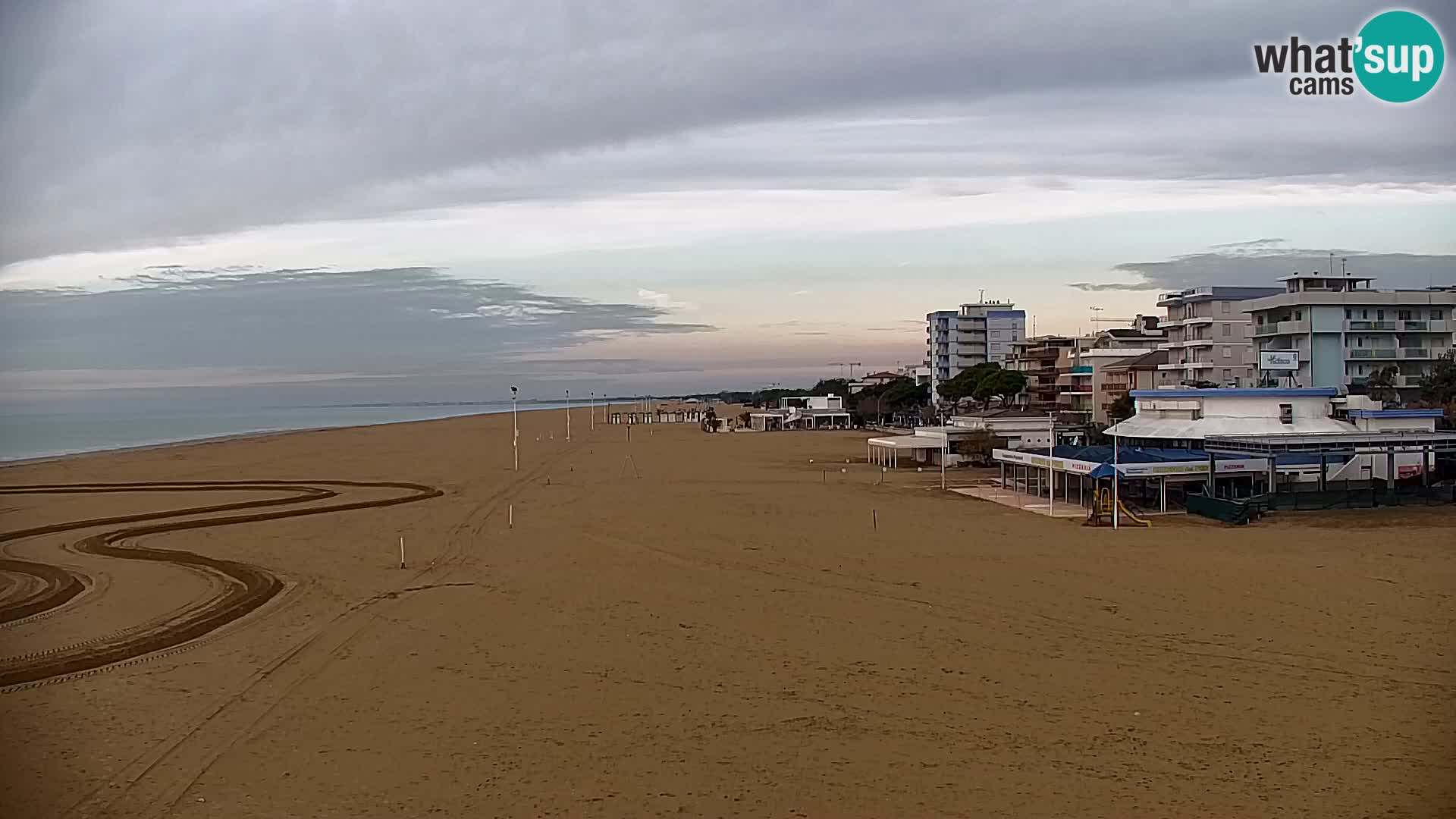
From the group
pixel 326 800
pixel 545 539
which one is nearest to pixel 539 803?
pixel 326 800

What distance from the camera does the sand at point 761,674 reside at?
6.98m

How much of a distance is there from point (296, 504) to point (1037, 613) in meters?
20.0

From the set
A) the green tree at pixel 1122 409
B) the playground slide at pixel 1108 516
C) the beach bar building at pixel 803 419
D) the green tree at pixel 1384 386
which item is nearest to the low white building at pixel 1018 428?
the green tree at pixel 1122 409

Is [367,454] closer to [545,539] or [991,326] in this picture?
[545,539]

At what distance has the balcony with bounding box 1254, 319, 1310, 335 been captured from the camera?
135 feet

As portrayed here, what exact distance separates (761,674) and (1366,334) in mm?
39595

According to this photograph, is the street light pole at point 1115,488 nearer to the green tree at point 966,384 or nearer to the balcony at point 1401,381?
the balcony at point 1401,381

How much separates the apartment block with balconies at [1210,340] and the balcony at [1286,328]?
5.33ft

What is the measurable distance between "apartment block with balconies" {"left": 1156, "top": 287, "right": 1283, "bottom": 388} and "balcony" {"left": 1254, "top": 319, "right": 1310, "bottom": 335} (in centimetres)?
162

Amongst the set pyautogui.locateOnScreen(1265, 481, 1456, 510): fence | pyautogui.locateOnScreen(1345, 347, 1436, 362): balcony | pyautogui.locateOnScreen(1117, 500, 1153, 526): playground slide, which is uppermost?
pyautogui.locateOnScreen(1345, 347, 1436, 362): balcony

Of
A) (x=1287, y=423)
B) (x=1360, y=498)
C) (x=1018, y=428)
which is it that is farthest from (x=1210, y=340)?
(x=1360, y=498)

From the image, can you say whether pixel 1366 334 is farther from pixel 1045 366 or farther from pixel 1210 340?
pixel 1045 366

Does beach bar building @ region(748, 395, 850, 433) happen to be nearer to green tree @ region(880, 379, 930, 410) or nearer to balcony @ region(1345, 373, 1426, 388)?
green tree @ region(880, 379, 930, 410)

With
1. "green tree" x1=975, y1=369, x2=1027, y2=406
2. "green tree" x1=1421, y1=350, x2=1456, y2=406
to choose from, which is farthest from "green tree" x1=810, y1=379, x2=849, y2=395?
"green tree" x1=1421, y1=350, x2=1456, y2=406
